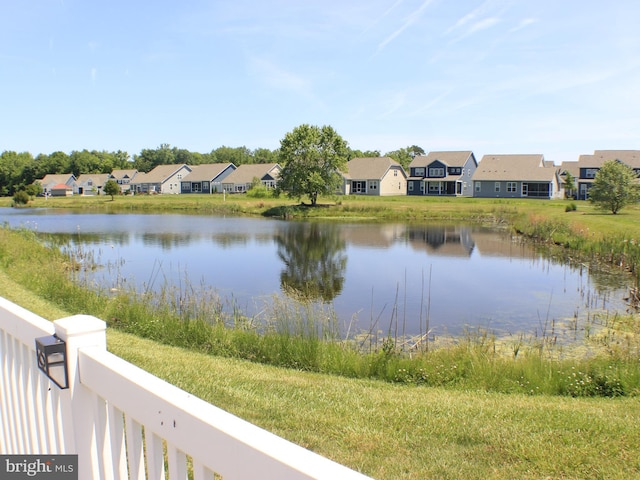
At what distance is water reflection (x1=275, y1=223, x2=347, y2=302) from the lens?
17.2 m

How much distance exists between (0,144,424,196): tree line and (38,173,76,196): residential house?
6.52 metres

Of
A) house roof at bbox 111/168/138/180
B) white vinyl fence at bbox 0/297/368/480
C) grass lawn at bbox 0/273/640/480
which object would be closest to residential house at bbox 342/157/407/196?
house roof at bbox 111/168/138/180

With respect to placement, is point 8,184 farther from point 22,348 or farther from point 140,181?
point 22,348

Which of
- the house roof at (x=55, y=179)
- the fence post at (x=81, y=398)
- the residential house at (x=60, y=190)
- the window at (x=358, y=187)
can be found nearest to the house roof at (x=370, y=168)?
the window at (x=358, y=187)

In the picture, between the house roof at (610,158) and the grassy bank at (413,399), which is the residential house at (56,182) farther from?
the grassy bank at (413,399)

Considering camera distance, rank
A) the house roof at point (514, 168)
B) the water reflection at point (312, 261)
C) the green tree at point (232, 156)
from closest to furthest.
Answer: the water reflection at point (312, 261), the house roof at point (514, 168), the green tree at point (232, 156)

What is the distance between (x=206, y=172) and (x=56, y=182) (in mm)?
34844

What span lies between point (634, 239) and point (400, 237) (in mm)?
13921

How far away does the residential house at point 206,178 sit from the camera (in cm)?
8856

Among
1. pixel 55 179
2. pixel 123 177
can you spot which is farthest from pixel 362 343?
pixel 55 179

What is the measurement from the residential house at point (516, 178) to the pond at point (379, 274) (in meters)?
32.1

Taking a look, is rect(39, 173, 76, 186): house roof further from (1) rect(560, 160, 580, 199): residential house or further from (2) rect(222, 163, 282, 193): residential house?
(1) rect(560, 160, 580, 199): residential house

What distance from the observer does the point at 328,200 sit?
5656cm

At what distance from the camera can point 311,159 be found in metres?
52.3
